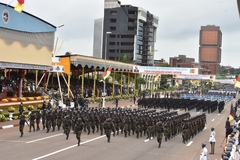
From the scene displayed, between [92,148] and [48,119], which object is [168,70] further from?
[92,148]

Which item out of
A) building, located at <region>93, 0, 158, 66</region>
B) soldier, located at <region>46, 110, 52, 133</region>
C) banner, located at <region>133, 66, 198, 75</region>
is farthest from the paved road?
building, located at <region>93, 0, 158, 66</region>

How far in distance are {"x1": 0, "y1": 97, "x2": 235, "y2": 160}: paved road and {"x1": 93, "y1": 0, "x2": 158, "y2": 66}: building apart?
81650mm

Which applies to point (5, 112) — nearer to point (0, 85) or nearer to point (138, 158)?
point (0, 85)

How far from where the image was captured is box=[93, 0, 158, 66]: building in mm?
103312

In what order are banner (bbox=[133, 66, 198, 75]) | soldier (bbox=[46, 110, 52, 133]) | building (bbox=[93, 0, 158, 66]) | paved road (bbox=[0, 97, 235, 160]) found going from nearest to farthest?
paved road (bbox=[0, 97, 235, 160]), soldier (bbox=[46, 110, 52, 133]), banner (bbox=[133, 66, 198, 75]), building (bbox=[93, 0, 158, 66])

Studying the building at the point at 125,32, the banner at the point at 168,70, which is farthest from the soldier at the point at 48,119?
the building at the point at 125,32

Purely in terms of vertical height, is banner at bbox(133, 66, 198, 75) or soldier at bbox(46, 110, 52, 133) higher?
banner at bbox(133, 66, 198, 75)

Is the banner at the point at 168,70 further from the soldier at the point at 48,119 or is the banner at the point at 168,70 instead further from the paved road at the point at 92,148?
the soldier at the point at 48,119

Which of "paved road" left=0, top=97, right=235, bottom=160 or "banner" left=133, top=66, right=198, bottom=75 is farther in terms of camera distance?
"banner" left=133, top=66, right=198, bottom=75

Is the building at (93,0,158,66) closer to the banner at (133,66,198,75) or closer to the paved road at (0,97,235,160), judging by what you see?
the banner at (133,66,198,75)

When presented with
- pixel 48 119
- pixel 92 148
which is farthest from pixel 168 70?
pixel 92 148

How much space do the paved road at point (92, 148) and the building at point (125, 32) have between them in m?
81.7

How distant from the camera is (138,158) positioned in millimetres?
14297

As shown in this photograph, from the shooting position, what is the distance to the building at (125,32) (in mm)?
103312
